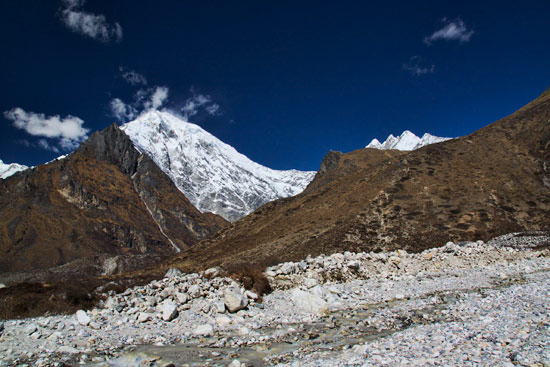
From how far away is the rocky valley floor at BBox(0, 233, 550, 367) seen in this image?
9594mm

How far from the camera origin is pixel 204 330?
1338cm

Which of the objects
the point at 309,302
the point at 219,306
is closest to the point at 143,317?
the point at 219,306

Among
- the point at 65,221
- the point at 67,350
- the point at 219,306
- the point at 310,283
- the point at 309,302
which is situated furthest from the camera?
the point at 65,221

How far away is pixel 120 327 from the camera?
1359 cm

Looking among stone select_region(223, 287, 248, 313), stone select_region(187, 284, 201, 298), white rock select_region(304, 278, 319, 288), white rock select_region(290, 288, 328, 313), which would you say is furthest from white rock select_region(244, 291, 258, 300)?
white rock select_region(304, 278, 319, 288)

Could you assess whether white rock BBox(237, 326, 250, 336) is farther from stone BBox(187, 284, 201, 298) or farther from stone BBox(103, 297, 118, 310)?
stone BBox(103, 297, 118, 310)

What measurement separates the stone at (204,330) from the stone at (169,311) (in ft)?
5.33

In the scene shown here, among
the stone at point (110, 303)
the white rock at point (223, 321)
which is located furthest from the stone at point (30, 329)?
the white rock at point (223, 321)

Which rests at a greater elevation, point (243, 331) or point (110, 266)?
point (110, 266)

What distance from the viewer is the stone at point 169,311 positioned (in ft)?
47.8

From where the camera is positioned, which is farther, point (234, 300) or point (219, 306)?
point (234, 300)

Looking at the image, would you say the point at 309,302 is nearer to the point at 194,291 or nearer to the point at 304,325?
the point at 304,325

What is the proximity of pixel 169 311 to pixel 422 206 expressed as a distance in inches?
1668

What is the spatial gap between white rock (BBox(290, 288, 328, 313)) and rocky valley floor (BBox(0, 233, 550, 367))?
5cm
